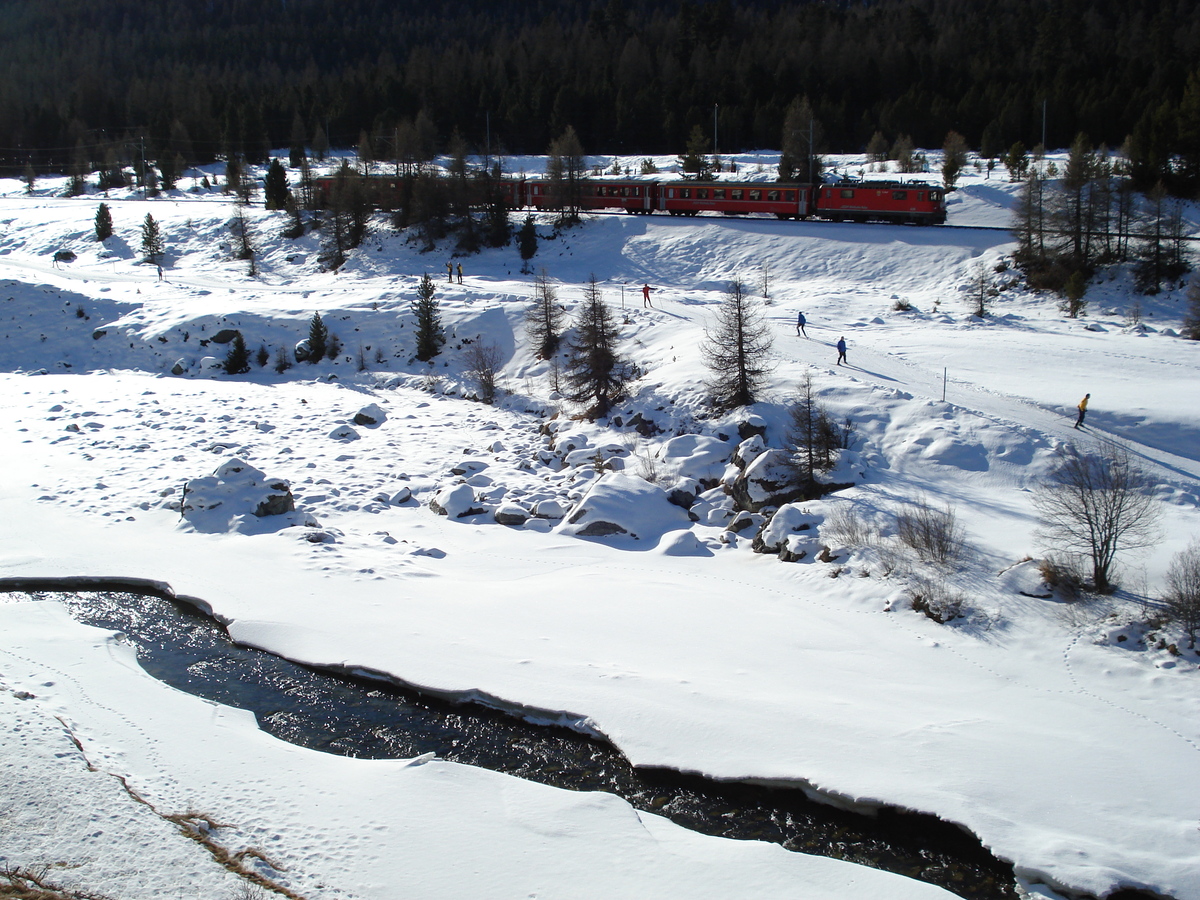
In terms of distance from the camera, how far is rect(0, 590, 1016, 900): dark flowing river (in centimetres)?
1054

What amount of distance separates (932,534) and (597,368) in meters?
14.2

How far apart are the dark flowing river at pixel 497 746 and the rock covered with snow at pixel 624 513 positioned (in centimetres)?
770

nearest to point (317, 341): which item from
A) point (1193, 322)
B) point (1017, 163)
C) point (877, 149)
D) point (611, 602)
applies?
point (611, 602)

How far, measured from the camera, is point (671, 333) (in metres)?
31.9

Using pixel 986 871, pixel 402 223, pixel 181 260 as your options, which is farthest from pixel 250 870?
pixel 181 260

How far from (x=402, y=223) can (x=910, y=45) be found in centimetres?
6098

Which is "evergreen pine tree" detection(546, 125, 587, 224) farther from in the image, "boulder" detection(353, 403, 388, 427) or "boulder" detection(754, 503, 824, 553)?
"boulder" detection(754, 503, 824, 553)

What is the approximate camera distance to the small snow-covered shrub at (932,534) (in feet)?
56.4

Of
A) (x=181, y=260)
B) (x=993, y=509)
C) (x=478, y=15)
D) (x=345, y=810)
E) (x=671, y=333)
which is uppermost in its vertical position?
(x=478, y=15)

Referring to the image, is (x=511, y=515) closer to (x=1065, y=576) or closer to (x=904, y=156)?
(x=1065, y=576)

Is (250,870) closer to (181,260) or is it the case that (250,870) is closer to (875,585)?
(875,585)

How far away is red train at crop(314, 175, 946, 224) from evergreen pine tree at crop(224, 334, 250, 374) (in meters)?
21.9

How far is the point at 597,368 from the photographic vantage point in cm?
2861

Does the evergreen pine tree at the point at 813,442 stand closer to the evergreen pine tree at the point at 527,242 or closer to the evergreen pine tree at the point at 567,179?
the evergreen pine tree at the point at 527,242
